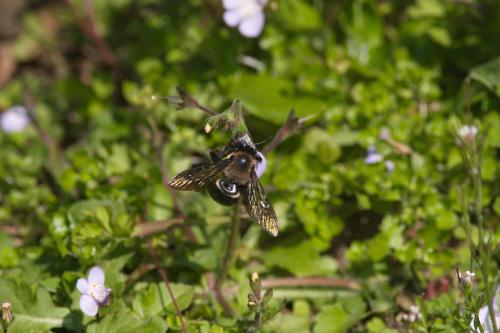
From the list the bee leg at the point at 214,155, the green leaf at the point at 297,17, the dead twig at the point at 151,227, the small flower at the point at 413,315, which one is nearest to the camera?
the bee leg at the point at 214,155

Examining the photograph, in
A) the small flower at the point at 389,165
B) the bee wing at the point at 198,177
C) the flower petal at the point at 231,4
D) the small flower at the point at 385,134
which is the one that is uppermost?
the flower petal at the point at 231,4

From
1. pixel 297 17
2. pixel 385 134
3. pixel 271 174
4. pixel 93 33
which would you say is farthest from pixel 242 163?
pixel 93 33

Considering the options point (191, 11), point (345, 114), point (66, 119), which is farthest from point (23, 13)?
point (345, 114)

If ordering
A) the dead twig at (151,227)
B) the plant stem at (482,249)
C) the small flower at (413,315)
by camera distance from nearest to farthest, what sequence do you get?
the plant stem at (482,249) → the small flower at (413,315) → the dead twig at (151,227)

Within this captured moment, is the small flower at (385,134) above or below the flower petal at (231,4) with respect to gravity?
below

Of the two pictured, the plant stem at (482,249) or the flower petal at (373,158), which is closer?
the plant stem at (482,249)

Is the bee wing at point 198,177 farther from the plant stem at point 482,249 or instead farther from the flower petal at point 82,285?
the plant stem at point 482,249

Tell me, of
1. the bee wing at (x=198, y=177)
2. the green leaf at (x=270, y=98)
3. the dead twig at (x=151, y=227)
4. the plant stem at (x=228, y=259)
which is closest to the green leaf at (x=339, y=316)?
the plant stem at (x=228, y=259)
